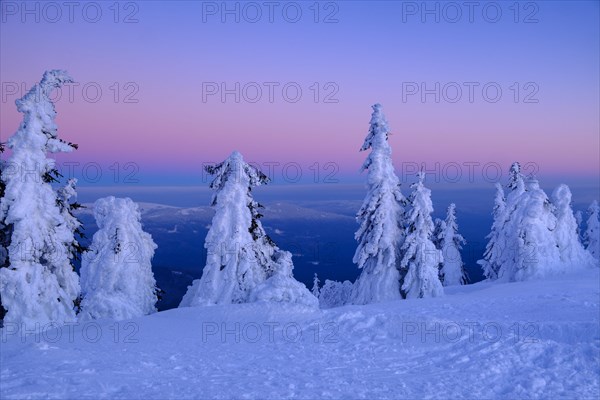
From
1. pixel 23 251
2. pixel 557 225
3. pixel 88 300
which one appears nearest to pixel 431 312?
pixel 23 251

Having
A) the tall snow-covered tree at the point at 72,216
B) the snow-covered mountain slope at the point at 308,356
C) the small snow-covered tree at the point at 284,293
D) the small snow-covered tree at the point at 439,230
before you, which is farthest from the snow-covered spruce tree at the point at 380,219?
the small snow-covered tree at the point at 439,230

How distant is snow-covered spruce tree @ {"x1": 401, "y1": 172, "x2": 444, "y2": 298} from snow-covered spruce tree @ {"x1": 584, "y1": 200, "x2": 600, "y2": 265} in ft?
97.8

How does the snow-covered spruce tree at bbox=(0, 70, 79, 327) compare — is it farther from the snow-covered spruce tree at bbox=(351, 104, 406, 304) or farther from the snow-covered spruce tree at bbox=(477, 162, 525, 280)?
the snow-covered spruce tree at bbox=(477, 162, 525, 280)

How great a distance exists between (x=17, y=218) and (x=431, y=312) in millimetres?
14678

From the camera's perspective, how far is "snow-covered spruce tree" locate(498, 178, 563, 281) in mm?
34281

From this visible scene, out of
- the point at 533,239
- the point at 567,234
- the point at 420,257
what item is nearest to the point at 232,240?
the point at 420,257

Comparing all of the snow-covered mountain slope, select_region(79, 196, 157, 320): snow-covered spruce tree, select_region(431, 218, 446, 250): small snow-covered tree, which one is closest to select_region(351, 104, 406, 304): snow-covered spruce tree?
the snow-covered mountain slope

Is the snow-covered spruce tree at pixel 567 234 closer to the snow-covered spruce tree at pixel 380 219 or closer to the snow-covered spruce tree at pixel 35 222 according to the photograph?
the snow-covered spruce tree at pixel 380 219

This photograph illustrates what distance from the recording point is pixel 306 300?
16875 millimetres

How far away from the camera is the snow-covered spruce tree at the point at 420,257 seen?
27484 mm

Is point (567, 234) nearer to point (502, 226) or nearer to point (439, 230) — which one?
point (502, 226)

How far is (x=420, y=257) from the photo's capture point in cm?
2761

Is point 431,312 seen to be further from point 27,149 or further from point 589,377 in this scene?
point 27,149

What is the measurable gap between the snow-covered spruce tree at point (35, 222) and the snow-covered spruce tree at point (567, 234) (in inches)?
1438
